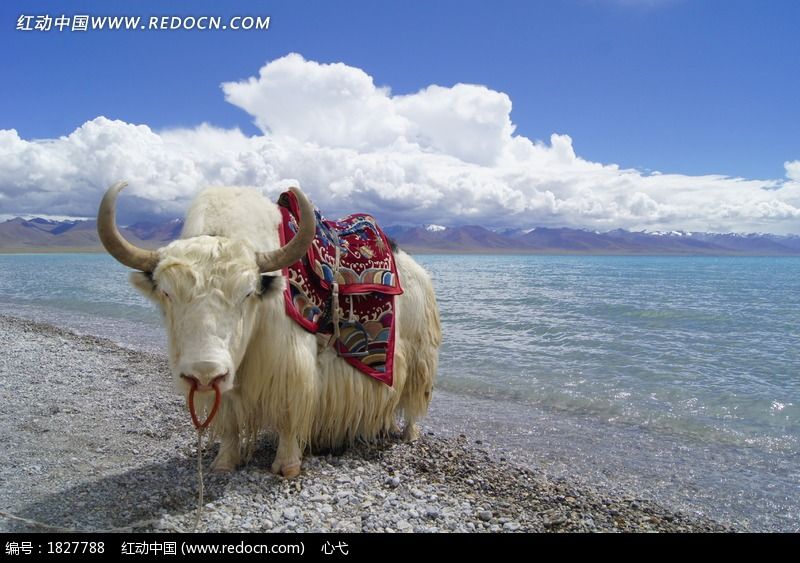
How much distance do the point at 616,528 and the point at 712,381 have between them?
4.93 m

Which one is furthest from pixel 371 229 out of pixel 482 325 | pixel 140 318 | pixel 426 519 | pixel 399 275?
pixel 140 318

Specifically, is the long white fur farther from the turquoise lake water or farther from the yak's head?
the turquoise lake water

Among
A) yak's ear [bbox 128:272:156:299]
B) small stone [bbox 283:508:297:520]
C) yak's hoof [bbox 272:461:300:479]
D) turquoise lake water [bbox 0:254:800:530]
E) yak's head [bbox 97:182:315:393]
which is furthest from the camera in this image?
turquoise lake water [bbox 0:254:800:530]

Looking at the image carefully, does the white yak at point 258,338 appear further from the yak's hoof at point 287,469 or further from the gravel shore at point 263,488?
the gravel shore at point 263,488

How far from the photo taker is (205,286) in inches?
95.1

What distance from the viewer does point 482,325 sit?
1210cm

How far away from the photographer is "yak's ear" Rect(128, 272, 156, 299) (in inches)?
99.7

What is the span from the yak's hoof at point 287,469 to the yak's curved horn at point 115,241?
1398 millimetres

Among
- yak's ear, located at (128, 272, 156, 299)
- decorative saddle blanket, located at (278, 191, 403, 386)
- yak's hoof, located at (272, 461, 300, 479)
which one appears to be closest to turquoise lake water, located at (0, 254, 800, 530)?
decorative saddle blanket, located at (278, 191, 403, 386)

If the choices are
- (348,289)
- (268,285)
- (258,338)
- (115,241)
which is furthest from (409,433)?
(115,241)

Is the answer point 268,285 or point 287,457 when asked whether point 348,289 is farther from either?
point 287,457

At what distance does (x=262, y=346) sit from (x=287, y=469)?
2.58ft

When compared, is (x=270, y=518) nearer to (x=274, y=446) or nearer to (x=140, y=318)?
(x=274, y=446)

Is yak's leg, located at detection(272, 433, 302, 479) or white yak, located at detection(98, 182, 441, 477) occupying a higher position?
white yak, located at detection(98, 182, 441, 477)
